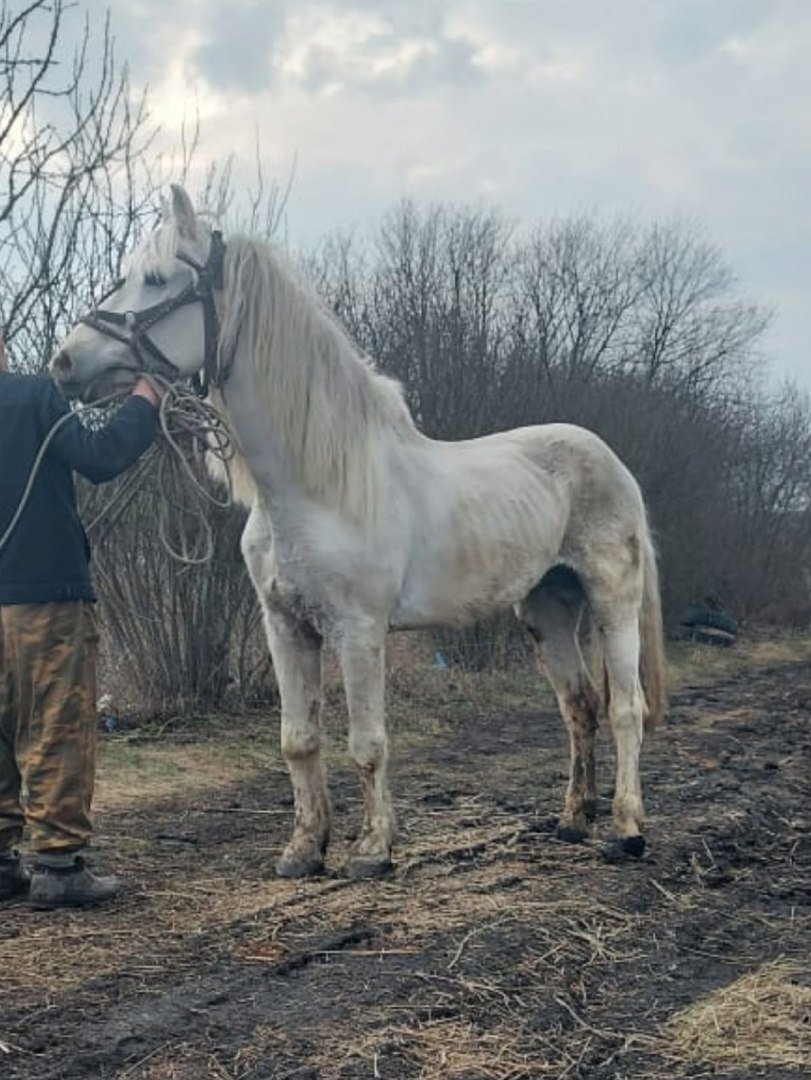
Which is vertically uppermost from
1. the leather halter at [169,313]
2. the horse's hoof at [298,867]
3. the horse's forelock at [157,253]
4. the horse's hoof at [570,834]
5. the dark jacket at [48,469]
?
the horse's forelock at [157,253]

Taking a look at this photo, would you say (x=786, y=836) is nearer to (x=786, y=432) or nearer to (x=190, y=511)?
(x=190, y=511)

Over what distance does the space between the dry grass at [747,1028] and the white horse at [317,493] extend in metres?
1.61

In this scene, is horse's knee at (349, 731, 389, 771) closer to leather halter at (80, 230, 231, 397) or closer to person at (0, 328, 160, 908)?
person at (0, 328, 160, 908)

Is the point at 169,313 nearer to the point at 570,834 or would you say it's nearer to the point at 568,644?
the point at 568,644

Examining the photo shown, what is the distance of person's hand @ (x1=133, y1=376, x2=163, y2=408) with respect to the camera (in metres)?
4.28

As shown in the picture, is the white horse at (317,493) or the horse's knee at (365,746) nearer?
the white horse at (317,493)

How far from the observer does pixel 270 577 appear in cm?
464

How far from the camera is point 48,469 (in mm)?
4297

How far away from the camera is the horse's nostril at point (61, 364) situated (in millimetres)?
4242

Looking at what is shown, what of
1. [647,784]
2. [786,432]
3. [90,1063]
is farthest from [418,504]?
[786,432]

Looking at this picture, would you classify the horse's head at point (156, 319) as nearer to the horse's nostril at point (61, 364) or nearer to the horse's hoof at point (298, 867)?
the horse's nostril at point (61, 364)

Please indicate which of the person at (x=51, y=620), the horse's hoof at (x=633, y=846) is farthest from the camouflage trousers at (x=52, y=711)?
the horse's hoof at (x=633, y=846)

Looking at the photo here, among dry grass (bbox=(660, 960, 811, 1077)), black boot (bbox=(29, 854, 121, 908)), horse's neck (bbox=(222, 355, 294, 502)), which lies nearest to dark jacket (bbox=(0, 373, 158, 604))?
horse's neck (bbox=(222, 355, 294, 502))

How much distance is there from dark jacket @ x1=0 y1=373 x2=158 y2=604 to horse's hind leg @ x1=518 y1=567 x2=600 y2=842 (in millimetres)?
2366
